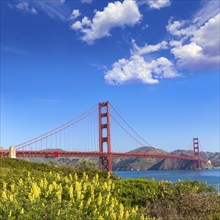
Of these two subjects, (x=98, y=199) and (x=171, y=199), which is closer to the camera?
(x=98, y=199)

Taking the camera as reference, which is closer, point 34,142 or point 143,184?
point 143,184

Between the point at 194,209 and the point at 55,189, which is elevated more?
the point at 55,189

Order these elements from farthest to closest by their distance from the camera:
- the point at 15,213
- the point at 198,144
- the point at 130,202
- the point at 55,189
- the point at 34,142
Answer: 1. the point at 198,144
2. the point at 34,142
3. the point at 130,202
4. the point at 55,189
5. the point at 15,213

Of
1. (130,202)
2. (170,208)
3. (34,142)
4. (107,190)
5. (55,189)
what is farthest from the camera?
(34,142)

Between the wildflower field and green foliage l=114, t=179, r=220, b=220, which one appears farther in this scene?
green foliage l=114, t=179, r=220, b=220

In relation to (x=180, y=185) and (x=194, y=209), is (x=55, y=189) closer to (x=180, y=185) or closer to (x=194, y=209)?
(x=194, y=209)

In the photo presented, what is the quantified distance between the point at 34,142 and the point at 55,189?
2641 inches

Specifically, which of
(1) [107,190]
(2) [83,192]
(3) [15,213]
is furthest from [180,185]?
(3) [15,213]

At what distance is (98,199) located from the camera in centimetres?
745

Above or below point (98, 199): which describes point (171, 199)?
below

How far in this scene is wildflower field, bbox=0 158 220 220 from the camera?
21.3 feet

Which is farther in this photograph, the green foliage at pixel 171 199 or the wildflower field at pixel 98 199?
the green foliage at pixel 171 199

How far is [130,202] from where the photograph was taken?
11.5 meters

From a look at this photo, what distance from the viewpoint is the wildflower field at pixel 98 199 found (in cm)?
650
